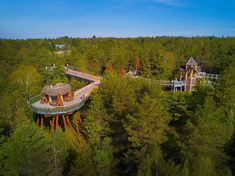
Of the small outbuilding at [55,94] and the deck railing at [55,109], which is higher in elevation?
the small outbuilding at [55,94]

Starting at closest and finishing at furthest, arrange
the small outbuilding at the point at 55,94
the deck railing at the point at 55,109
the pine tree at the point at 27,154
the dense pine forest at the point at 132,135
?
the pine tree at the point at 27,154
the dense pine forest at the point at 132,135
the deck railing at the point at 55,109
the small outbuilding at the point at 55,94

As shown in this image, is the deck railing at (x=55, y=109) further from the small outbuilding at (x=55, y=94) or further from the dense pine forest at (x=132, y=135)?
the small outbuilding at (x=55, y=94)

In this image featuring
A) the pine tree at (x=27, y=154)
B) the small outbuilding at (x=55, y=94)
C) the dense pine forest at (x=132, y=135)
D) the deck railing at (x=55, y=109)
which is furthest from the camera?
the small outbuilding at (x=55, y=94)

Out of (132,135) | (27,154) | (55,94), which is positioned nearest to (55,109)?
(55,94)

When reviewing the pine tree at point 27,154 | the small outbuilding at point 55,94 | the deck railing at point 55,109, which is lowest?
the pine tree at point 27,154

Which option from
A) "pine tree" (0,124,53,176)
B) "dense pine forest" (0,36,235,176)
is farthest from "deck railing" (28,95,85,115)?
"pine tree" (0,124,53,176)

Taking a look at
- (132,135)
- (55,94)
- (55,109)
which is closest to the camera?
(132,135)

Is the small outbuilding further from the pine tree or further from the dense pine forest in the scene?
the pine tree

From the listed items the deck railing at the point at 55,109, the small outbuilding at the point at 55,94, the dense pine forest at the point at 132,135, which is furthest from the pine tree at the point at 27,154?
the small outbuilding at the point at 55,94

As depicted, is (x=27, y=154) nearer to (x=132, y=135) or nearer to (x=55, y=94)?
(x=132, y=135)

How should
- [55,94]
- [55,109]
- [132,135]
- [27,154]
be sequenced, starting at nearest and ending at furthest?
[27,154], [132,135], [55,109], [55,94]

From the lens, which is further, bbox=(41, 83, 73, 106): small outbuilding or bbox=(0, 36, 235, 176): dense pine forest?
bbox=(41, 83, 73, 106): small outbuilding

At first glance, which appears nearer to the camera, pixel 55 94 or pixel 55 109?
Result: pixel 55 109
